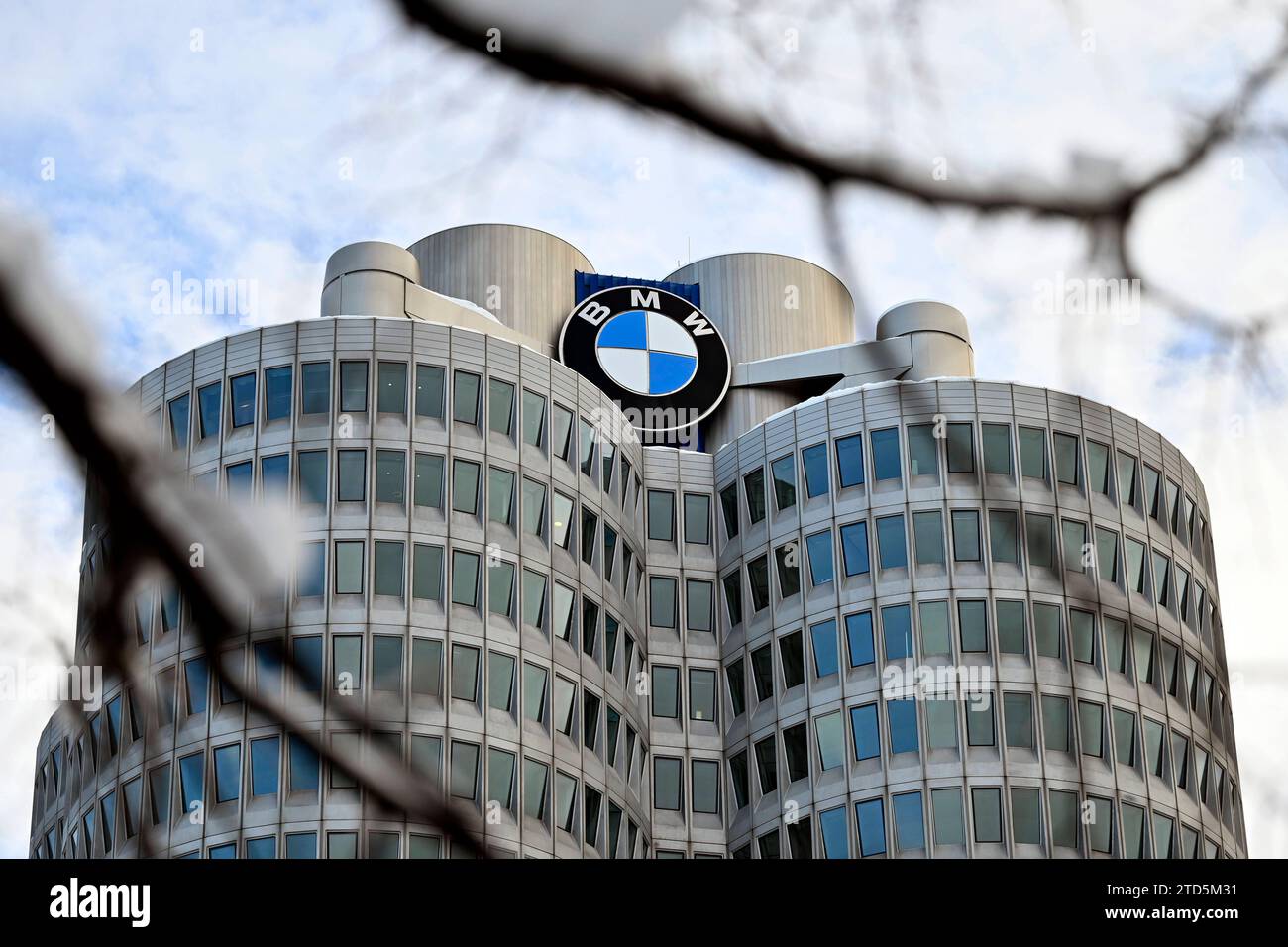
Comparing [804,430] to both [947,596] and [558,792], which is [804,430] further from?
[558,792]

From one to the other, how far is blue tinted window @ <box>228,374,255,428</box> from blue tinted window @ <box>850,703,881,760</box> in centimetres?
2759

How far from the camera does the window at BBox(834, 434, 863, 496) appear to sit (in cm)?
7862

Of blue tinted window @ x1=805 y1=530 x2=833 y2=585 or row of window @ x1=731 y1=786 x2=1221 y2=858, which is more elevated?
blue tinted window @ x1=805 y1=530 x2=833 y2=585

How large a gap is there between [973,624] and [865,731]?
639 centimetres

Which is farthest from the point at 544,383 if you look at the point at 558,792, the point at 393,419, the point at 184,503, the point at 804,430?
the point at 184,503

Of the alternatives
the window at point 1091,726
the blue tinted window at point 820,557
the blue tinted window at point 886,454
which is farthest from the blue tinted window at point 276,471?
the window at point 1091,726

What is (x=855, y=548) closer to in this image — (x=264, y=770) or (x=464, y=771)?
(x=464, y=771)

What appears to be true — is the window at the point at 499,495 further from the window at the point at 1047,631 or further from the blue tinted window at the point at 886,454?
the window at the point at 1047,631

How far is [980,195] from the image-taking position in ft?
18.4

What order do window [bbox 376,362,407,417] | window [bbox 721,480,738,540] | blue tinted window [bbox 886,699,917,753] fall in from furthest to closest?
window [bbox 721,480,738,540] → window [bbox 376,362,407,417] → blue tinted window [bbox 886,699,917,753]

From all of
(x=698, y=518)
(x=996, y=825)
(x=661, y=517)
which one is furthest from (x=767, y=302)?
(x=996, y=825)

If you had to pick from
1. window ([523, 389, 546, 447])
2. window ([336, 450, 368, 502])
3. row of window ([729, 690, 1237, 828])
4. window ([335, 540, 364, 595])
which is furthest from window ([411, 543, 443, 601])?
row of window ([729, 690, 1237, 828])

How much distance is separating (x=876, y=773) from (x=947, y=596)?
823cm

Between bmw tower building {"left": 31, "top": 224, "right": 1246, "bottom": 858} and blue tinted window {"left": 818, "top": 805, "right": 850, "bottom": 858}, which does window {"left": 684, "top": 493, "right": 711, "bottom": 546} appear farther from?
blue tinted window {"left": 818, "top": 805, "right": 850, "bottom": 858}
